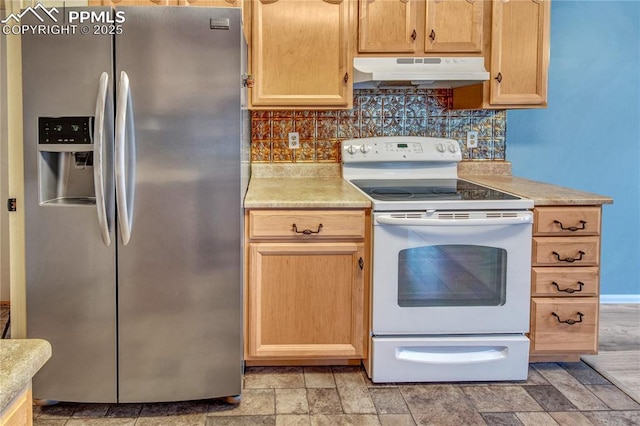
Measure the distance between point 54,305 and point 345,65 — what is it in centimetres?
170

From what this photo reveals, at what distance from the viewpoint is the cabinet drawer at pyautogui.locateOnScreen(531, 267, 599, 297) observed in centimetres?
254

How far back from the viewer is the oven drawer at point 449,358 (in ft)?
8.18

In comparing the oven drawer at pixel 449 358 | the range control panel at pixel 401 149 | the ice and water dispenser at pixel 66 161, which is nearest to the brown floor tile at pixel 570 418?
the oven drawer at pixel 449 358

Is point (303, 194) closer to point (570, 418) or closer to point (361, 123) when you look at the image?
point (361, 123)

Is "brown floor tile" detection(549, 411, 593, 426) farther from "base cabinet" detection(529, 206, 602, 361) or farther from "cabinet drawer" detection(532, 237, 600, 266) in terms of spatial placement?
"cabinet drawer" detection(532, 237, 600, 266)

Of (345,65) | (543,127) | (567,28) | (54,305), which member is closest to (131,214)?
(54,305)

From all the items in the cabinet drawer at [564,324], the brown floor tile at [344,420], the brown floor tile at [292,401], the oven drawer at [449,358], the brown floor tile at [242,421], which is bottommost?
the brown floor tile at [242,421]

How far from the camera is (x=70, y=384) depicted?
7.34 feet

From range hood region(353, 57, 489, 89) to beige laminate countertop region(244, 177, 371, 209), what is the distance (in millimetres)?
554

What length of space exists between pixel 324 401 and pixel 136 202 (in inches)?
42.5

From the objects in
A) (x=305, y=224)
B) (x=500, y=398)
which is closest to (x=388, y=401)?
(x=500, y=398)

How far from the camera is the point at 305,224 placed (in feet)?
8.12

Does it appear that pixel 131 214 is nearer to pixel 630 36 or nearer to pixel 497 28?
pixel 497 28

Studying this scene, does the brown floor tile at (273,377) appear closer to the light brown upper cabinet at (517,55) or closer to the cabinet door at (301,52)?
the cabinet door at (301,52)
